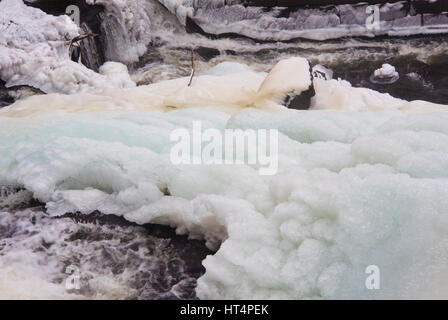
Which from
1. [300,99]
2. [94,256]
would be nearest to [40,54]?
[300,99]

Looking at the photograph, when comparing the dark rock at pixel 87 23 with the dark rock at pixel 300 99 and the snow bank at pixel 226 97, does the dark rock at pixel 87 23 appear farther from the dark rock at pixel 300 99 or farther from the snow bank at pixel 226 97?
the dark rock at pixel 300 99

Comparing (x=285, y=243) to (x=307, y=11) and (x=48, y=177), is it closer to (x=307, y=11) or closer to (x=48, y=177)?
(x=48, y=177)

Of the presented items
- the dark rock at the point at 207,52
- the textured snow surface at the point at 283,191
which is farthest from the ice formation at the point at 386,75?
the textured snow surface at the point at 283,191

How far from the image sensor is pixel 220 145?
12.0 feet

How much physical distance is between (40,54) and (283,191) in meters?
5.01

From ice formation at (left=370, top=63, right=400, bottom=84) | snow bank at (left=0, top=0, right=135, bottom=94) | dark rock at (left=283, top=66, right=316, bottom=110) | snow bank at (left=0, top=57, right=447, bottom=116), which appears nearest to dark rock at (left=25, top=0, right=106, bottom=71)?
snow bank at (left=0, top=0, right=135, bottom=94)

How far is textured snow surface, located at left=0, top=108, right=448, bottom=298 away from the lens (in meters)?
2.27

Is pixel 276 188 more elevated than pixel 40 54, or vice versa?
pixel 40 54

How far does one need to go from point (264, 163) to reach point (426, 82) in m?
5.08

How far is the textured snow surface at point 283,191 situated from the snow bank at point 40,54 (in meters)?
1.74

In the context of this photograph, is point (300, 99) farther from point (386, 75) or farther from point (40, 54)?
point (40, 54)

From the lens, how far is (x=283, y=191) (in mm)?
2816
